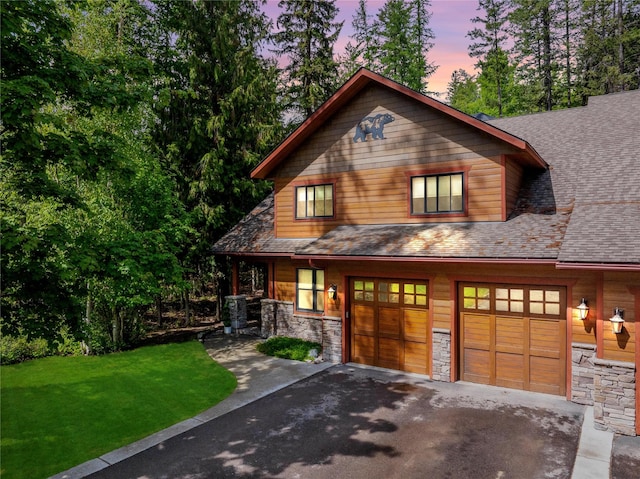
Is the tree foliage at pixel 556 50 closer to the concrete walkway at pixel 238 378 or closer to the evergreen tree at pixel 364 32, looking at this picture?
the evergreen tree at pixel 364 32

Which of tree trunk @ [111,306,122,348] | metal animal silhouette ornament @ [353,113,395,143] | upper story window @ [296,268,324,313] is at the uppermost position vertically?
metal animal silhouette ornament @ [353,113,395,143]

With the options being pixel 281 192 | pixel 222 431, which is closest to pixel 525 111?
pixel 281 192

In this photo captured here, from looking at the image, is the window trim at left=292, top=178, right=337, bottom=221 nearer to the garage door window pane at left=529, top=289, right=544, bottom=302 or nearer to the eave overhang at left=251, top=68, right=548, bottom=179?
the eave overhang at left=251, top=68, right=548, bottom=179

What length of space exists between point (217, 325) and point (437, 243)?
11.8 m

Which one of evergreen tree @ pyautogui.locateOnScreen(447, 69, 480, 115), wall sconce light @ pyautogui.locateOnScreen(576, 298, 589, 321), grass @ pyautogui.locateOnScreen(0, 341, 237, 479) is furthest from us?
evergreen tree @ pyautogui.locateOnScreen(447, 69, 480, 115)

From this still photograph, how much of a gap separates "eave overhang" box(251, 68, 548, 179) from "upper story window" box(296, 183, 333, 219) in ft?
4.93

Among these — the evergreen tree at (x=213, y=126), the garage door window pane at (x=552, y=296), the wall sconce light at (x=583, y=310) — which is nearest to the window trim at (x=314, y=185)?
the evergreen tree at (x=213, y=126)

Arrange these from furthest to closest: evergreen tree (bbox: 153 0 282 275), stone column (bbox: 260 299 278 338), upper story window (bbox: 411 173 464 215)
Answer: evergreen tree (bbox: 153 0 282 275), stone column (bbox: 260 299 278 338), upper story window (bbox: 411 173 464 215)

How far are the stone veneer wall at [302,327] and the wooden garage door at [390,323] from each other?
558 millimetres

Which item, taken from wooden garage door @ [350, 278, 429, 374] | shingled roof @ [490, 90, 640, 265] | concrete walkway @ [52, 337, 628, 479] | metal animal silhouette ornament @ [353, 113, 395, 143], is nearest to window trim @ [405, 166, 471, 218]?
metal animal silhouette ornament @ [353, 113, 395, 143]

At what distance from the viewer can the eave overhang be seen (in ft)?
34.8

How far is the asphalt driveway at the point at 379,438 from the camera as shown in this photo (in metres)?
6.61

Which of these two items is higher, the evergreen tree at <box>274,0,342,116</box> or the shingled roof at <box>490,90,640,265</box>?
the evergreen tree at <box>274,0,342,116</box>

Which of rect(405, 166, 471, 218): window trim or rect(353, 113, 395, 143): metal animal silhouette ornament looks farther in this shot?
rect(353, 113, 395, 143): metal animal silhouette ornament
